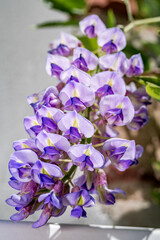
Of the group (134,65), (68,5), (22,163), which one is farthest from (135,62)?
(68,5)

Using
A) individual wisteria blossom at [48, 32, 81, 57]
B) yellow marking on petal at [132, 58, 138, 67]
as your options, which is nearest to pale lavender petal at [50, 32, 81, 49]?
individual wisteria blossom at [48, 32, 81, 57]

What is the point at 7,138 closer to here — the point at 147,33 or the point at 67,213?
the point at 67,213

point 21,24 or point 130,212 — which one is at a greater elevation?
point 21,24

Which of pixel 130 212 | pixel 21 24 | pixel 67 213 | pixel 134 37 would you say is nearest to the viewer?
pixel 67 213

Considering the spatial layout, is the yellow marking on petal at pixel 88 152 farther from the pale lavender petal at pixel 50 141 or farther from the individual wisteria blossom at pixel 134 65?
the individual wisteria blossom at pixel 134 65

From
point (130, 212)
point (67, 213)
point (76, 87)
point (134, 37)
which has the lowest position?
point (130, 212)

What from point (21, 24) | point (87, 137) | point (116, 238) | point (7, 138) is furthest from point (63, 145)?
point (21, 24)

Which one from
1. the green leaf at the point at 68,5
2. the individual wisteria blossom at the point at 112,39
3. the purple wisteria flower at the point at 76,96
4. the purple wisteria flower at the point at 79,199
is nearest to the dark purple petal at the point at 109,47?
Answer: the individual wisteria blossom at the point at 112,39

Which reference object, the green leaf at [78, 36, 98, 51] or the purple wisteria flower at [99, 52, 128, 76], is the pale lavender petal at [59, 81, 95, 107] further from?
the green leaf at [78, 36, 98, 51]
